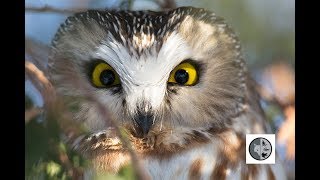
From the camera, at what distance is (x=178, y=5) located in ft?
6.60

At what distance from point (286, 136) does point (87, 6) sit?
32.7 inches

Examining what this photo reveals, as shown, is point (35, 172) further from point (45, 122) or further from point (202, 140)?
point (202, 140)

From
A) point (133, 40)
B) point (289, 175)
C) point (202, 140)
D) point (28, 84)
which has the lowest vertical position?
point (289, 175)

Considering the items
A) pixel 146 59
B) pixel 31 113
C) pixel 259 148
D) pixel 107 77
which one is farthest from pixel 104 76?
pixel 259 148

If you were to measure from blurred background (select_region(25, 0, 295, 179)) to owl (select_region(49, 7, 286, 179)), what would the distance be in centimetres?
3

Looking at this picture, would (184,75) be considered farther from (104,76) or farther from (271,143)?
(271,143)

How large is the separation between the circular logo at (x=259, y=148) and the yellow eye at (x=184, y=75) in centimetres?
33

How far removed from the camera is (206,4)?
79.4 inches

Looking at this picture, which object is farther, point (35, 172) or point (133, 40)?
point (35, 172)

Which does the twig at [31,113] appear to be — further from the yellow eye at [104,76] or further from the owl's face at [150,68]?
the yellow eye at [104,76]

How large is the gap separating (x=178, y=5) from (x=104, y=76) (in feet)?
1.15

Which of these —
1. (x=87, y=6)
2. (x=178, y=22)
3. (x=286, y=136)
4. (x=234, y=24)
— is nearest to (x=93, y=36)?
(x=87, y=6)

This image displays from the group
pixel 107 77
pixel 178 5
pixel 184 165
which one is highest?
pixel 178 5

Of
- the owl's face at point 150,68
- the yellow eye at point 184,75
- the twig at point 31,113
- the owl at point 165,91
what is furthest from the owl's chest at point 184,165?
the twig at point 31,113
